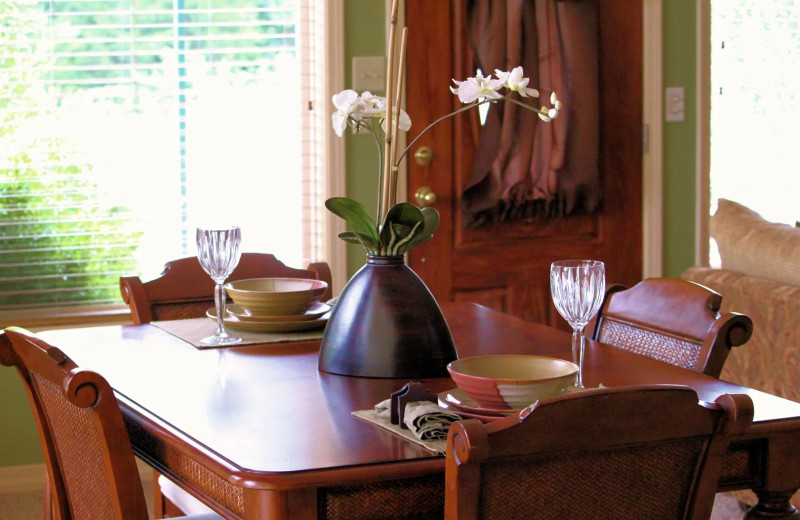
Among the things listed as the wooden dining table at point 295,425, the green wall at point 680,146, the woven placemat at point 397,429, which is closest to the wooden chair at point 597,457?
the wooden dining table at point 295,425

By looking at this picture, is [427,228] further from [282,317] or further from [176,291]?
[176,291]

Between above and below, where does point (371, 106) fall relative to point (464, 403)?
above

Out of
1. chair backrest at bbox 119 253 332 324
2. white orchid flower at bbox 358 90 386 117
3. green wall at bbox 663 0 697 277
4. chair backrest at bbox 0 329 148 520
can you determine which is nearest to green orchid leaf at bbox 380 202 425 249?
white orchid flower at bbox 358 90 386 117

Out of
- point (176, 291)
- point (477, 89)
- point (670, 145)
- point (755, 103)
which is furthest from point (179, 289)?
point (755, 103)

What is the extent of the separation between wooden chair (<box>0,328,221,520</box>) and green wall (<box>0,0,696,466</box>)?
1940mm

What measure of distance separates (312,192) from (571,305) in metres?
2.17

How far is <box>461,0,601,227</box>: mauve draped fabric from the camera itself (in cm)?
371

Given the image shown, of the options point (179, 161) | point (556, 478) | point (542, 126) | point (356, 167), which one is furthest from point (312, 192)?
point (556, 478)

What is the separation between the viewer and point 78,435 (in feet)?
5.09

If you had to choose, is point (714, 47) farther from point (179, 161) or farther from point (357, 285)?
point (357, 285)

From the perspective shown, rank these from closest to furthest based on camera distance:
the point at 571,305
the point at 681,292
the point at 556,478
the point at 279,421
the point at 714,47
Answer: the point at 556,478 → the point at 279,421 → the point at 571,305 → the point at 681,292 → the point at 714,47

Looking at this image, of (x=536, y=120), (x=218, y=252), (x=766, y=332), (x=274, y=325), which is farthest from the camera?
(x=536, y=120)

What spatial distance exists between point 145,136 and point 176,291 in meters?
1.18

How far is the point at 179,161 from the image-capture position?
11.9 ft
